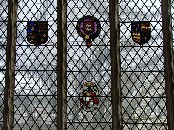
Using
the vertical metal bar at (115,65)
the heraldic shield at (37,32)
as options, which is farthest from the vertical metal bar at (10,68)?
the vertical metal bar at (115,65)

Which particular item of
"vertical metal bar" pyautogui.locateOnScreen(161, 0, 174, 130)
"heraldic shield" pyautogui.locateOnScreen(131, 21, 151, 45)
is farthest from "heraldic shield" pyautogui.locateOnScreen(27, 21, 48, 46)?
"vertical metal bar" pyautogui.locateOnScreen(161, 0, 174, 130)

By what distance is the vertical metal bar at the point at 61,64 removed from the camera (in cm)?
769

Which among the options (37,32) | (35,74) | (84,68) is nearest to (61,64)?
(84,68)

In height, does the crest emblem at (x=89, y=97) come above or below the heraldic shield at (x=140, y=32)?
below

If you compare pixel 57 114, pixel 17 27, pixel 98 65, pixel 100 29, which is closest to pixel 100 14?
pixel 100 29

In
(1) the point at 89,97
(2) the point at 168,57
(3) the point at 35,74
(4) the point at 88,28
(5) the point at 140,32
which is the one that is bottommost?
(1) the point at 89,97

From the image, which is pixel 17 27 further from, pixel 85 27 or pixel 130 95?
pixel 130 95

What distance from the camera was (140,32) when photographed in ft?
27.5

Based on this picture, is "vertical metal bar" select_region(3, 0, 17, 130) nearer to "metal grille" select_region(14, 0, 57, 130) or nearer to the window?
the window

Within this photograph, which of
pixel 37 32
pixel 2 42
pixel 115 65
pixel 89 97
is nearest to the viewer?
pixel 115 65

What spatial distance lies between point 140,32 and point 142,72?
812 millimetres

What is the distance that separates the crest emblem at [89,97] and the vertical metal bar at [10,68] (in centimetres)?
134

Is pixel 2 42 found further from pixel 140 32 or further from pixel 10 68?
pixel 140 32

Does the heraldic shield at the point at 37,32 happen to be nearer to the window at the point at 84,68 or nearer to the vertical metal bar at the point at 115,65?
the window at the point at 84,68
